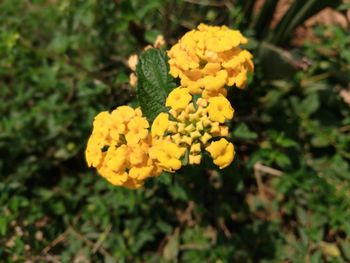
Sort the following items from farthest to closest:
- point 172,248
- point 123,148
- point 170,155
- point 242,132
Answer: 1. point 172,248
2. point 242,132
3. point 123,148
4. point 170,155

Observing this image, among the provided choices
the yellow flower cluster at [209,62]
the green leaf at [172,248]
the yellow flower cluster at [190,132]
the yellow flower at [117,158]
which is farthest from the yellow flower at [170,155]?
the green leaf at [172,248]

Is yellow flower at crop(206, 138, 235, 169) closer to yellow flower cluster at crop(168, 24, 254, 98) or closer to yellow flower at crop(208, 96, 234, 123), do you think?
yellow flower at crop(208, 96, 234, 123)

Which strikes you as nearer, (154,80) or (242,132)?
(154,80)

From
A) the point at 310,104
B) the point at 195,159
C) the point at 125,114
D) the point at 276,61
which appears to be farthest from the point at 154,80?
the point at 310,104

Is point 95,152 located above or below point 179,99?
below

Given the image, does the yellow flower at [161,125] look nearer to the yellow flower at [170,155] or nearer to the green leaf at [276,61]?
the yellow flower at [170,155]

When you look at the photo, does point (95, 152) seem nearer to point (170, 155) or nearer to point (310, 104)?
point (170, 155)
